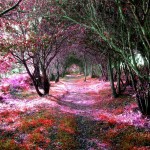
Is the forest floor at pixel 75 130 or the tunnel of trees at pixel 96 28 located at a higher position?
the tunnel of trees at pixel 96 28

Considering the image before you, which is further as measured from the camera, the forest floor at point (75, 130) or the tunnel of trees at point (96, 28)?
the tunnel of trees at point (96, 28)

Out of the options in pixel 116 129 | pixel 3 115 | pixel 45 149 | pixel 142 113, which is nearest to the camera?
pixel 45 149

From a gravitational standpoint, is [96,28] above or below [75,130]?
above

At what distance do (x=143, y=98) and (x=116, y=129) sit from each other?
358cm

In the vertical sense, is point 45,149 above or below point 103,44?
below

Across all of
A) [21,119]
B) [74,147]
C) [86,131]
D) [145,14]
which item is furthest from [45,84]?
[145,14]

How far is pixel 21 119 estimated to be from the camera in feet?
52.7

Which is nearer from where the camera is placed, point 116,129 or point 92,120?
point 116,129

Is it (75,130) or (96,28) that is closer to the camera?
(75,130)

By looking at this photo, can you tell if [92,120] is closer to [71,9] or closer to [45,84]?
[71,9]

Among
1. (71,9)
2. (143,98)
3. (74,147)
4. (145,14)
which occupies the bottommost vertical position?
(74,147)

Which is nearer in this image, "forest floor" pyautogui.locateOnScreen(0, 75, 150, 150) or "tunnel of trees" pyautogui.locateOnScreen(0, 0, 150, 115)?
"forest floor" pyautogui.locateOnScreen(0, 75, 150, 150)

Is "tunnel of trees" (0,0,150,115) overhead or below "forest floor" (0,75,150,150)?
overhead

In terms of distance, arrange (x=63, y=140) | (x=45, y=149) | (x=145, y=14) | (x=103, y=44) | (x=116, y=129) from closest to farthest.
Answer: (x=145, y=14) → (x=45, y=149) → (x=63, y=140) → (x=116, y=129) → (x=103, y=44)
